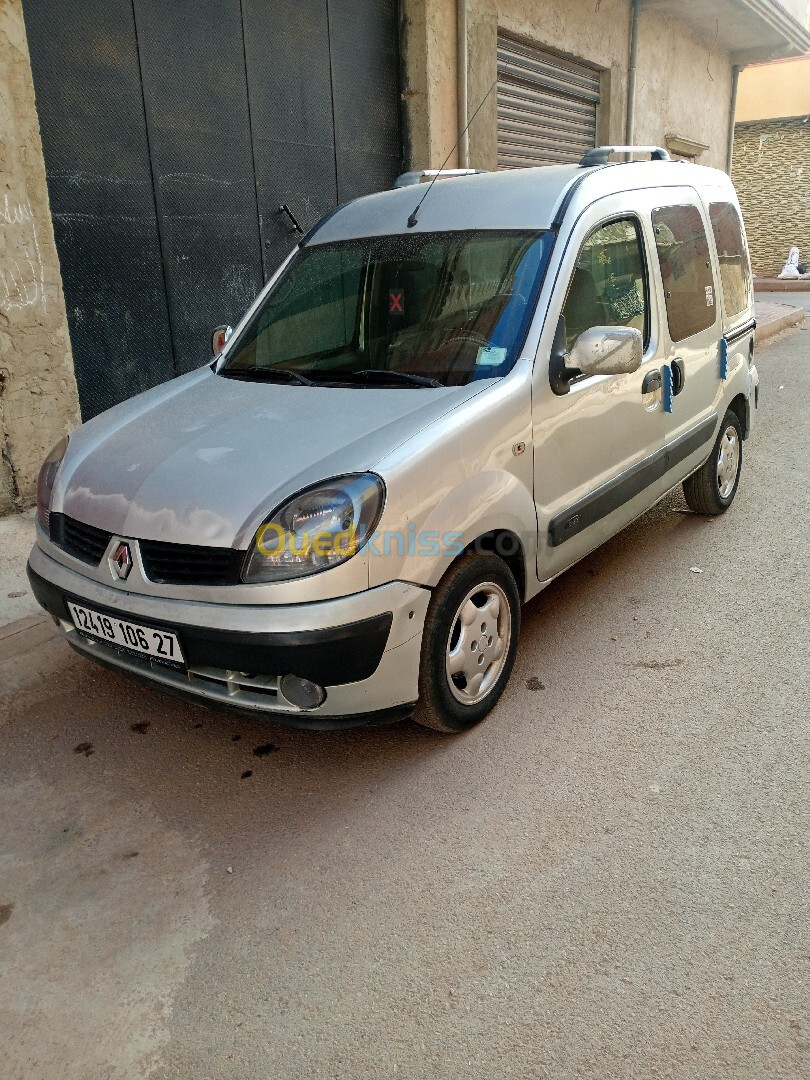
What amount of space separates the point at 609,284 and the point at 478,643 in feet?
5.26

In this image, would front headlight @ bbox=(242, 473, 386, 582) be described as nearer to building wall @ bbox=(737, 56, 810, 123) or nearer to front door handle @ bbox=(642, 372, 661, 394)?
front door handle @ bbox=(642, 372, 661, 394)

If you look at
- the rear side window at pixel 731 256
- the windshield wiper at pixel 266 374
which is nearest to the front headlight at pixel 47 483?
the windshield wiper at pixel 266 374

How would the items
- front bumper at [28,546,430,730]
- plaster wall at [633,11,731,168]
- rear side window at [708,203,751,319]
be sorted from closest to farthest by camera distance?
front bumper at [28,546,430,730]
rear side window at [708,203,751,319]
plaster wall at [633,11,731,168]

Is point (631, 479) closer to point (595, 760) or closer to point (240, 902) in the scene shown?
point (595, 760)

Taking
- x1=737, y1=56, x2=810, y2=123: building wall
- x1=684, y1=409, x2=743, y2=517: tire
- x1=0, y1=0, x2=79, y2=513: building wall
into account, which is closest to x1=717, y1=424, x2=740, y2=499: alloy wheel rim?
x1=684, y1=409, x2=743, y2=517: tire

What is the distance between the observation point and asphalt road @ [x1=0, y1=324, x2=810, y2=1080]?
1871 millimetres

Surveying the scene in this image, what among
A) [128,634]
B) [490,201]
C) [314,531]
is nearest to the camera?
[314,531]

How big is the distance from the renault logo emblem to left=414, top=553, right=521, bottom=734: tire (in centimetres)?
91

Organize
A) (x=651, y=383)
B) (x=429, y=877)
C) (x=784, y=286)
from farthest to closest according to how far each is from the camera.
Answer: (x=784, y=286)
(x=651, y=383)
(x=429, y=877)

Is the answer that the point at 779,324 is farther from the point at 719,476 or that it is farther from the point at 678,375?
the point at 678,375

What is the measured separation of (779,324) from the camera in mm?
12961

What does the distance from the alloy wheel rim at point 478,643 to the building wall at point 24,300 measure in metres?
3.38

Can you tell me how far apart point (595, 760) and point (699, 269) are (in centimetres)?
268

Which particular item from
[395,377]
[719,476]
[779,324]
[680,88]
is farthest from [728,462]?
[680,88]
